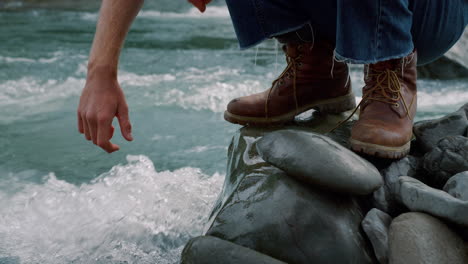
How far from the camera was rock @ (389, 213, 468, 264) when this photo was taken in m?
1.26

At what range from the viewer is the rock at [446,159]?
1.59m

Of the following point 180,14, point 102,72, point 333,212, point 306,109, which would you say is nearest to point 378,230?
point 333,212

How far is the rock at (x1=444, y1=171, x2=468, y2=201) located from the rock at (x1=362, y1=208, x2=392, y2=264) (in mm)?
186

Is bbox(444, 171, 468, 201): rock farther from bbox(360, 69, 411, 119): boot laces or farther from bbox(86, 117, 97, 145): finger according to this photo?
bbox(86, 117, 97, 145): finger

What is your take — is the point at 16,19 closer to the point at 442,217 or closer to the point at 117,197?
the point at 117,197

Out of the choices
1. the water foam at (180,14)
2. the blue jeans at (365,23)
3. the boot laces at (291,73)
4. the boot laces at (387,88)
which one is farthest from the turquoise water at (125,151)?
the water foam at (180,14)

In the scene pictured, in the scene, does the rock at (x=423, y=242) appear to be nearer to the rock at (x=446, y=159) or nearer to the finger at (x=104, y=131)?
the rock at (x=446, y=159)

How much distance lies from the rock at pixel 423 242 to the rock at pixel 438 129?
0.51m

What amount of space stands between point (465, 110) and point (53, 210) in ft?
6.18

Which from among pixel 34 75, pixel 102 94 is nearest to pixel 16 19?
pixel 34 75

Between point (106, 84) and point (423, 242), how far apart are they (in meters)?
0.90

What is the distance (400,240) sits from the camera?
1.30 meters

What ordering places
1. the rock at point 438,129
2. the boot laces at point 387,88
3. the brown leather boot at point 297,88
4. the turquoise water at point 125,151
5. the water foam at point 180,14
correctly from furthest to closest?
the water foam at point 180,14 < the turquoise water at point 125,151 < the brown leather boot at point 297,88 < the rock at point 438,129 < the boot laces at point 387,88

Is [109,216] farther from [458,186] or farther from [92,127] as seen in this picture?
[458,186]
